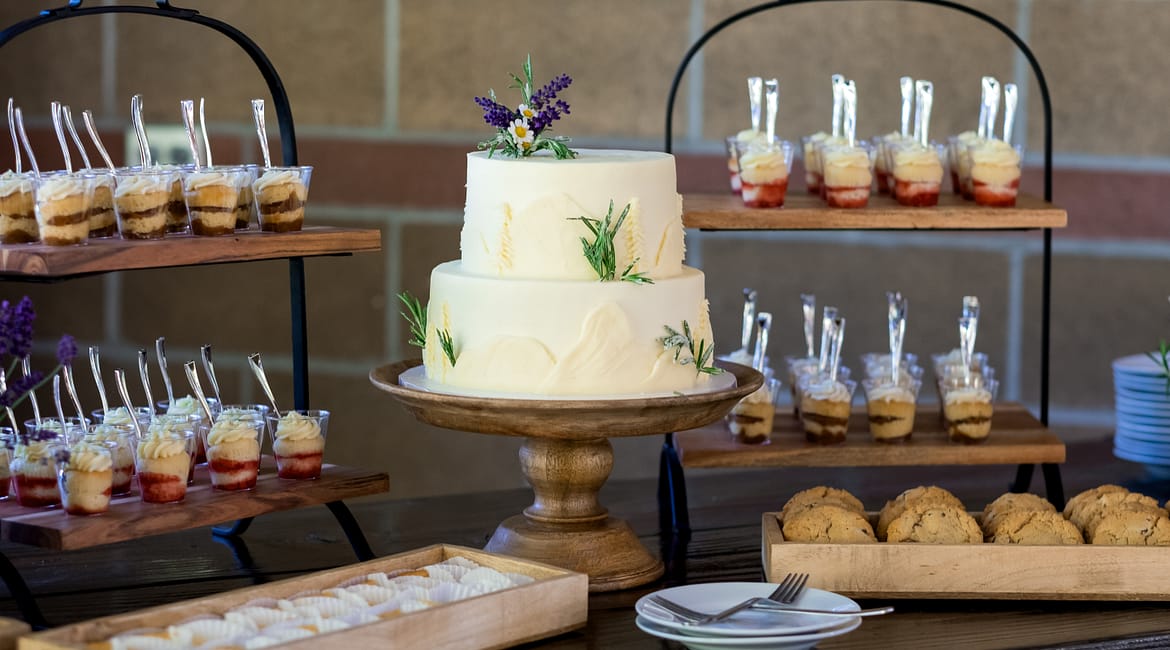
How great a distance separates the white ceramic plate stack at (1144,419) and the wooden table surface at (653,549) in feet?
0.14

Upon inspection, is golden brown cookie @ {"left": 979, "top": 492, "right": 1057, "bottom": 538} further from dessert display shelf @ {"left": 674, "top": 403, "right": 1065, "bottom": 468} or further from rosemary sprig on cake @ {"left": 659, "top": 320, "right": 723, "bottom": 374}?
Result: rosemary sprig on cake @ {"left": 659, "top": 320, "right": 723, "bottom": 374}

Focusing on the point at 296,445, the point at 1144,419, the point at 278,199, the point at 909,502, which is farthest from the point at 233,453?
the point at 1144,419

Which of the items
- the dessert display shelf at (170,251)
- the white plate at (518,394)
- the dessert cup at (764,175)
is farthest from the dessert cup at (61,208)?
the dessert cup at (764,175)

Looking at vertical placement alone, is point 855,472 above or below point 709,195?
below

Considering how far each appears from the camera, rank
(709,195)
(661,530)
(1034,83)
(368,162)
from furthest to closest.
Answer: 1. (368,162)
2. (1034,83)
3. (709,195)
4. (661,530)

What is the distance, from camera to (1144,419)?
96.1 inches

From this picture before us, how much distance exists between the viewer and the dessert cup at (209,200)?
1717 mm

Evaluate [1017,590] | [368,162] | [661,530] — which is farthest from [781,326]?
[1017,590]

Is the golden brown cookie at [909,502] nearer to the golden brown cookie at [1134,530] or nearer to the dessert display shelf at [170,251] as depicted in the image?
the golden brown cookie at [1134,530]

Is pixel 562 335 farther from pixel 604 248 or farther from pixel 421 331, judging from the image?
pixel 421 331

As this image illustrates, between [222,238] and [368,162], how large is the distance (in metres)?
1.78

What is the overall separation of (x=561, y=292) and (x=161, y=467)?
0.47 meters

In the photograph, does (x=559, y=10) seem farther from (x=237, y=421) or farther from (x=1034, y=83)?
(x=237, y=421)

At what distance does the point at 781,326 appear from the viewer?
3277 millimetres
